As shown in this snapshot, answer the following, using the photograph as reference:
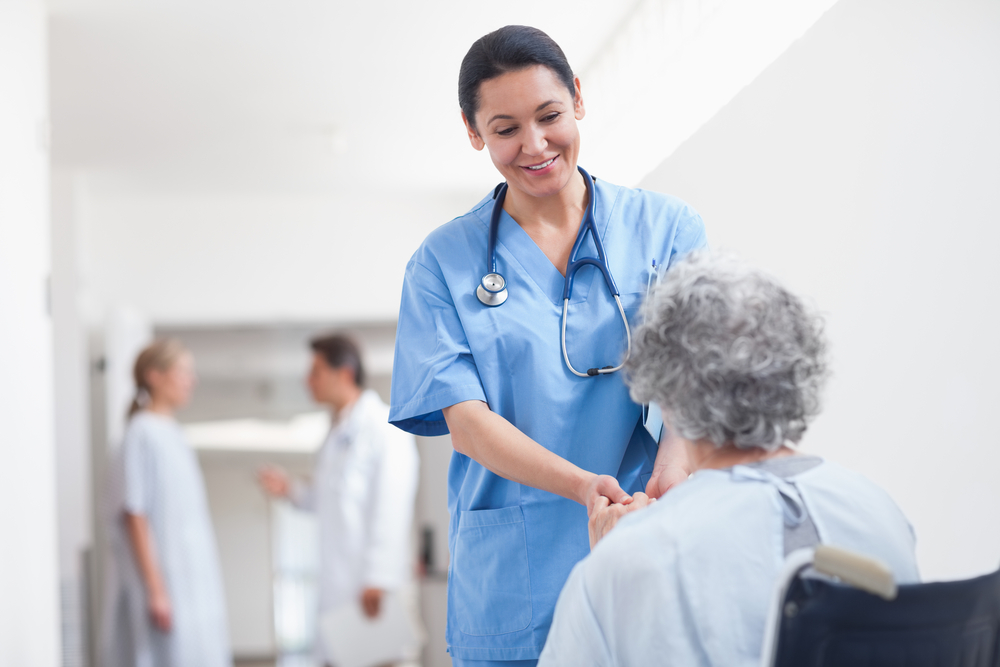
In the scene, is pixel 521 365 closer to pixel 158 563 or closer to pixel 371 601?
pixel 371 601

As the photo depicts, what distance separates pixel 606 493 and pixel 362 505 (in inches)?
105

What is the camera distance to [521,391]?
1.31m

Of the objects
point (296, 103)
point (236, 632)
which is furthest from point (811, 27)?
point (236, 632)

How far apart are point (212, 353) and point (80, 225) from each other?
3.04 ft

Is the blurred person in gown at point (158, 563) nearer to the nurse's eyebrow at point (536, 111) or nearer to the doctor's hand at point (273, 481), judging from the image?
the doctor's hand at point (273, 481)

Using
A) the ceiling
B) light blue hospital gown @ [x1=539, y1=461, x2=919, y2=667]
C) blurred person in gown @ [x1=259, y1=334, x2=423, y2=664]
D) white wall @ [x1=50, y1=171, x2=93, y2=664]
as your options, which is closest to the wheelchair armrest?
light blue hospital gown @ [x1=539, y1=461, x2=919, y2=667]

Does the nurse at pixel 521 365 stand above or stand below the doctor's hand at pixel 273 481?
above

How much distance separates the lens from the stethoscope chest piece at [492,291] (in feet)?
4.35

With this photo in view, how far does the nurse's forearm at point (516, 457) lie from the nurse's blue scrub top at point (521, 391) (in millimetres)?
35

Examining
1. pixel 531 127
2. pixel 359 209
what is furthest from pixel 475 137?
pixel 359 209

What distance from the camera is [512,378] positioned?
1.32 metres

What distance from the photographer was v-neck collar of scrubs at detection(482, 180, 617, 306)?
1357mm

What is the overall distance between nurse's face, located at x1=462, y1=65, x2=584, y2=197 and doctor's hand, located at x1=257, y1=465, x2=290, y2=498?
332cm

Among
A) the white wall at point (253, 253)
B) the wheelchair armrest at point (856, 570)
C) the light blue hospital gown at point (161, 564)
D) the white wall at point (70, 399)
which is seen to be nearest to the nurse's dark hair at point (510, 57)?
the wheelchair armrest at point (856, 570)
